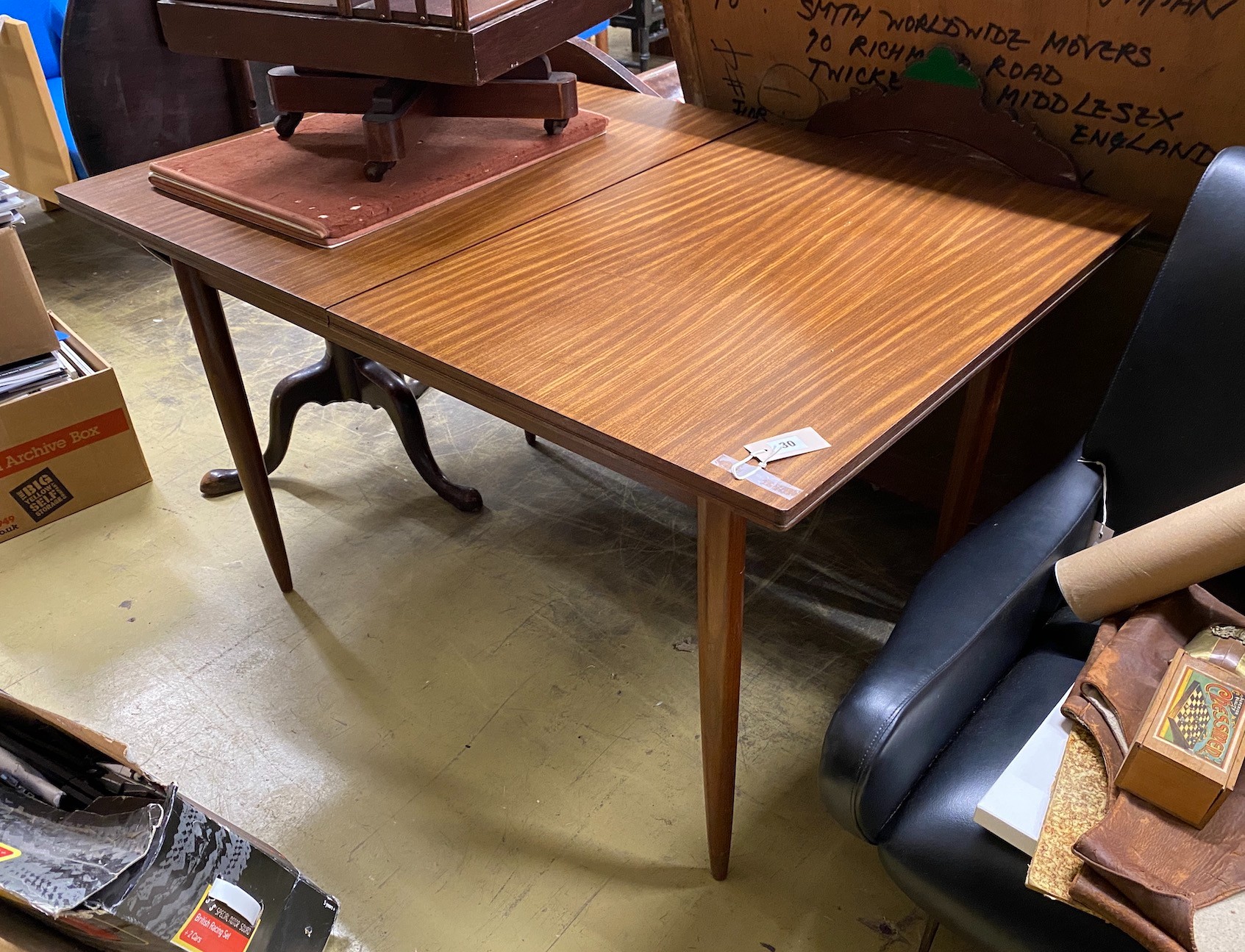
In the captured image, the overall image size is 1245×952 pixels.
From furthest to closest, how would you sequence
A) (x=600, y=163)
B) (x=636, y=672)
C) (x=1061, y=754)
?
(x=636, y=672)
(x=600, y=163)
(x=1061, y=754)

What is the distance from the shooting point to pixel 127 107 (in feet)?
7.27

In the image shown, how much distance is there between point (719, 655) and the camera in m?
1.12

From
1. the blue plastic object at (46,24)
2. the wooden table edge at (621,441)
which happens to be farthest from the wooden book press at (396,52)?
the blue plastic object at (46,24)

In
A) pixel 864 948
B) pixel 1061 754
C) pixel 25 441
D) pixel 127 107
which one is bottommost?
pixel 864 948

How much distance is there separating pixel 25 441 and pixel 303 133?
37.8 inches

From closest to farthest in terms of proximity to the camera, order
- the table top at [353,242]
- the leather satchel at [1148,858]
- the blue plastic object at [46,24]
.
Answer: the leather satchel at [1148,858] < the table top at [353,242] < the blue plastic object at [46,24]

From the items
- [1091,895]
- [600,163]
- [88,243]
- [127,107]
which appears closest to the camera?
[1091,895]

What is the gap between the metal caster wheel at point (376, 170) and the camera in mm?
1427

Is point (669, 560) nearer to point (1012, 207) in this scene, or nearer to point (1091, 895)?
point (1012, 207)

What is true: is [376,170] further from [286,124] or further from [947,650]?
[947,650]

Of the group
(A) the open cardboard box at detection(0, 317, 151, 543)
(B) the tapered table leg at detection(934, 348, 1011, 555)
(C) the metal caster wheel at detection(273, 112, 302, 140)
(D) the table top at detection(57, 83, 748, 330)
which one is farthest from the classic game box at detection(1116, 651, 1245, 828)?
(A) the open cardboard box at detection(0, 317, 151, 543)

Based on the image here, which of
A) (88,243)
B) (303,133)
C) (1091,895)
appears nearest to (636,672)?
(1091,895)

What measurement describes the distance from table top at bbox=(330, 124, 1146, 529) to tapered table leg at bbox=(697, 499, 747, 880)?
11cm

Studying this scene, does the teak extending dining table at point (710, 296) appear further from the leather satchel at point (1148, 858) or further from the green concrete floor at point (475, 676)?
the leather satchel at point (1148, 858)
